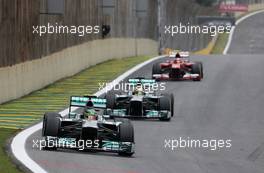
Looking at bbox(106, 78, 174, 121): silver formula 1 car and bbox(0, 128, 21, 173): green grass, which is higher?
bbox(0, 128, 21, 173): green grass

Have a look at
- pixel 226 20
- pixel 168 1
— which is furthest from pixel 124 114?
pixel 226 20

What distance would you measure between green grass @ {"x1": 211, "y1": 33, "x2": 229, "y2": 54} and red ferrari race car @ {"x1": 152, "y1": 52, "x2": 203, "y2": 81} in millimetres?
49580

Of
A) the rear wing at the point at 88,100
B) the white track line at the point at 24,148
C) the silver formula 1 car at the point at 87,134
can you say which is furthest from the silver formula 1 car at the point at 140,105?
the silver formula 1 car at the point at 87,134

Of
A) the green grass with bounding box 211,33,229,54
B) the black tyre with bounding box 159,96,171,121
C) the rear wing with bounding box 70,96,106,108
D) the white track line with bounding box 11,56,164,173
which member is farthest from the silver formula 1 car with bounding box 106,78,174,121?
the green grass with bounding box 211,33,229,54

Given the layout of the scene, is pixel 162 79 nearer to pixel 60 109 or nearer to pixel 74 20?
pixel 74 20

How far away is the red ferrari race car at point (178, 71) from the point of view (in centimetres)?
3753

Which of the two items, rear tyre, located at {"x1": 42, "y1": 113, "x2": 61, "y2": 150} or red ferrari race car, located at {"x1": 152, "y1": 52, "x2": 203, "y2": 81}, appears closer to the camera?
rear tyre, located at {"x1": 42, "y1": 113, "x2": 61, "y2": 150}

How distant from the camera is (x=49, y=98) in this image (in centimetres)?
3166

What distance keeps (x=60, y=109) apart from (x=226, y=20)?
82727 mm

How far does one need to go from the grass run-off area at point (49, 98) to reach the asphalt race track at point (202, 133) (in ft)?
2.78

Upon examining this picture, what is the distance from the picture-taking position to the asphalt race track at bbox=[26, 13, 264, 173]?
1722 cm

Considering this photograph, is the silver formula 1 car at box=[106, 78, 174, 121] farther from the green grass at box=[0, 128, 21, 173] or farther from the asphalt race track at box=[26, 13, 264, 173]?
the green grass at box=[0, 128, 21, 173]

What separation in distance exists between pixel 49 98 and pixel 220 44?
64644 millimetres

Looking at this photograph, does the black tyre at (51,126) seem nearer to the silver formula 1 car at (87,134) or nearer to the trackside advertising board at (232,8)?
the silver formula 1 car at (87,134)
